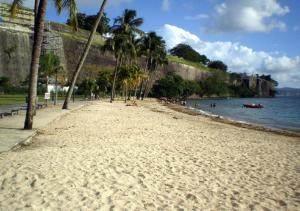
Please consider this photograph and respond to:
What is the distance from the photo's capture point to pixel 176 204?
663cm

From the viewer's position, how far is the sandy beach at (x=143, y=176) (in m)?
6.63

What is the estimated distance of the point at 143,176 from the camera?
848 centimetres

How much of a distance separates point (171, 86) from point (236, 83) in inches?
3325

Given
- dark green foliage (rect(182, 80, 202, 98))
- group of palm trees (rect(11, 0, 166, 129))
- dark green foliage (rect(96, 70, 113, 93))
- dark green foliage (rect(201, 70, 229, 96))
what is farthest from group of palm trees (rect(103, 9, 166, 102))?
dark green foliage (rect(201, 70, 229, 96))

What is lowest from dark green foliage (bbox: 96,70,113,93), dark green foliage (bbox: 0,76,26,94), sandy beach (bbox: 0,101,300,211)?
sandy beach (bbox: 0,101,300,211)

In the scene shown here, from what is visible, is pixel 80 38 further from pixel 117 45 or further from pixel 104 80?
pixel 117 45

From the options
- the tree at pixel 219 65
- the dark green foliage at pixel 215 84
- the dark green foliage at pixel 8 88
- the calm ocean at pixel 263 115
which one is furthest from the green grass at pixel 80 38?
the tree at pixel 219 65

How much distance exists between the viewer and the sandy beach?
21.7ft

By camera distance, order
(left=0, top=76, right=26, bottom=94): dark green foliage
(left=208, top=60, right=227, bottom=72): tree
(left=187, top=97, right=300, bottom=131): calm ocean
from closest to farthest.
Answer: (left=187, top=97, right=300, bottom=131): calm ocean
(left=0, top=76, right=26, bottom=94): dark green foliage
(left=208, top=60, right=227, bottom=72): tree

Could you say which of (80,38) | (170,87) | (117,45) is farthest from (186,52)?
(117,45)

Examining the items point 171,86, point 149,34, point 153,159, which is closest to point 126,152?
point 153,159

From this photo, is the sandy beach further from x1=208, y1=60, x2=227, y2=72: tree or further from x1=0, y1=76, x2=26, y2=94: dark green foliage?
x1=208, y1=60, x2=227, y2=72: tree

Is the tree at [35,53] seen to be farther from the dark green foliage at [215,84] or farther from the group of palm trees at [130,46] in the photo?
the dark green foliage at [215,84]

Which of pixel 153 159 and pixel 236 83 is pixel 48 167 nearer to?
pixel 153 159
